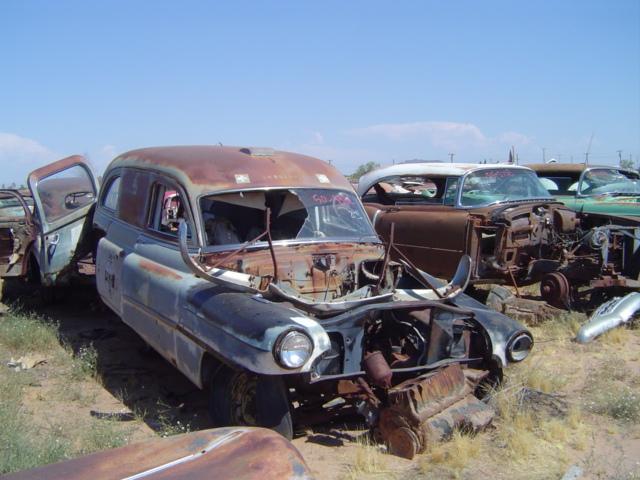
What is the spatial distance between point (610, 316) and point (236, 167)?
442cm

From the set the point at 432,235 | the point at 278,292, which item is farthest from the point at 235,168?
the point at 432,235

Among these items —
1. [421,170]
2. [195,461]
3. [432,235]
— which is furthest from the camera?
[421,170]

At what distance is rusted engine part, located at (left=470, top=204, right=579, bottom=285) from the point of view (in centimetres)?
805

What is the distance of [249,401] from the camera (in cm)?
447

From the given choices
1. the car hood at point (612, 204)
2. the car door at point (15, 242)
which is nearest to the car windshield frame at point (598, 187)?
the car hood at point (612, 204)

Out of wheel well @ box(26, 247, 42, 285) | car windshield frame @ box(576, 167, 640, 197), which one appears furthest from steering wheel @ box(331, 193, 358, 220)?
car windshield frame @ box(576, 167, 640, 197)

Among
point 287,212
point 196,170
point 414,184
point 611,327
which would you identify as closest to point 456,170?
point 414,184

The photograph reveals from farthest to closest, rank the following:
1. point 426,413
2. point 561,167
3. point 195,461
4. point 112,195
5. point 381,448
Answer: point 561,167 < point 112,195 < point 381,448 < point 426,413 < point 195,461

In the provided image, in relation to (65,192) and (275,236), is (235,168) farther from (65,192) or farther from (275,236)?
(65,192)

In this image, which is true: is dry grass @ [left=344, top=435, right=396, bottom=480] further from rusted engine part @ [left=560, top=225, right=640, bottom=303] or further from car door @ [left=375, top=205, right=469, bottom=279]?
rusted engine part @ [left=560, top=225, right=640, bottom=303]

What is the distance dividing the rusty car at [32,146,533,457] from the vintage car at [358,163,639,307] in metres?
2.41

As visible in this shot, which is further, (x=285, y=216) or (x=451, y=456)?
(x=285, y=216)

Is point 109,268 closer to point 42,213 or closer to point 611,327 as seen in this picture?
point 42,213

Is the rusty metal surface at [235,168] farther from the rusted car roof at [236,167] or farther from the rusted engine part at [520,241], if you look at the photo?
the rusted engine part at [520,241]
